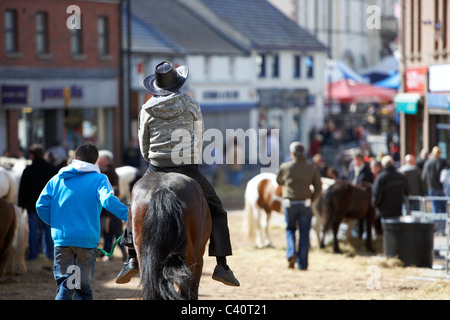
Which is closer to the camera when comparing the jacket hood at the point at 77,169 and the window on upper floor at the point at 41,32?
the jacket hood at the point at 77,169

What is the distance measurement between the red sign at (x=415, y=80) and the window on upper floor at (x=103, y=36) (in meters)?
13.1

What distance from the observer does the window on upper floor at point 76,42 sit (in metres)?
34.4

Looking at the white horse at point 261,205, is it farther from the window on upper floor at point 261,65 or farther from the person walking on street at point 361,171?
the window on upper floor at point 261,65

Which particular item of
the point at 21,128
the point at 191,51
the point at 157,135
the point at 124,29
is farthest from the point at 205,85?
the point at 157,135

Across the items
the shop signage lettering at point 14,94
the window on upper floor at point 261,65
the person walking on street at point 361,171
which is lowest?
the person walking on street at point 361,171

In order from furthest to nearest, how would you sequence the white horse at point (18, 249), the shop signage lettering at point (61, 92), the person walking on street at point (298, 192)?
the shop signage lettering at point (61, 92)
the person walking on street at point (298, 192)
the white horse at point (18, 249)

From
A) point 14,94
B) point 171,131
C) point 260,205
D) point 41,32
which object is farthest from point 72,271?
point 41,32

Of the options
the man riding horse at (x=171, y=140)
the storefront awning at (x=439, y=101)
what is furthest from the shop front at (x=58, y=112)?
the man riding horse at (x=171, y=140)

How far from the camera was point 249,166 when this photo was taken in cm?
3712

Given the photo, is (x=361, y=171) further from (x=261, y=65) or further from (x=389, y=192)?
(x=261, y=65)

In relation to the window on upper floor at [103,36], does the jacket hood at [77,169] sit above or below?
below

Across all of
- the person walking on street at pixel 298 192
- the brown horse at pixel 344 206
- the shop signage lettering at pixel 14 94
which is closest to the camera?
the person walking on street at pixel 298 192

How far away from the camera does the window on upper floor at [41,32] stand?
3306 centimetres

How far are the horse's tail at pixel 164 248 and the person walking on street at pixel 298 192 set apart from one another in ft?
23.1
